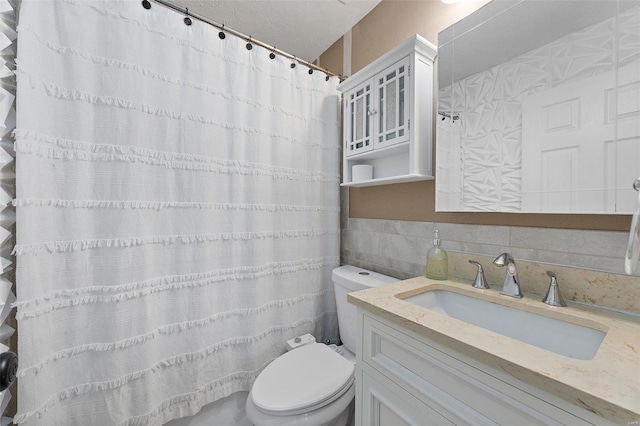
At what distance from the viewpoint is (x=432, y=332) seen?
613mm

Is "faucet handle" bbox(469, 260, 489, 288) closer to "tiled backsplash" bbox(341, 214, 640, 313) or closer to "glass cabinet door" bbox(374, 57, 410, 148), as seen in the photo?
"tiled backsplash" bbox(341, 214, 640, 313)

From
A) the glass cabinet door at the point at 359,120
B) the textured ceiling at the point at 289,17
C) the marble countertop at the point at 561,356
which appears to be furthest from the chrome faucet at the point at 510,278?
the textured ceiling at the point at 289,17

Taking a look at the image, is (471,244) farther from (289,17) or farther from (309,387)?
(289,17)

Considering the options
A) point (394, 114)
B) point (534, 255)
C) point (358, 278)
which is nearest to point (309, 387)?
point (358, 278)

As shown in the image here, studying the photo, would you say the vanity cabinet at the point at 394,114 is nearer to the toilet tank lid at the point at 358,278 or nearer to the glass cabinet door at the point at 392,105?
the glass cabinet door at the point at 392,105

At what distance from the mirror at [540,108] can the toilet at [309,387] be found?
662 millimetres

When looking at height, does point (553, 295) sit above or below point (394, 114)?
below

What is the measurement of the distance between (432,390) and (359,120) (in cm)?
125

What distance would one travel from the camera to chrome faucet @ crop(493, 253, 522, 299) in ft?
2.76

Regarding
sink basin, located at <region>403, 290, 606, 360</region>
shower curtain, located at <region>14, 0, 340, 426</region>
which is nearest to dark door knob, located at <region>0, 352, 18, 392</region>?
shower curtain, located at <region>14, 0, 340, 426</region>

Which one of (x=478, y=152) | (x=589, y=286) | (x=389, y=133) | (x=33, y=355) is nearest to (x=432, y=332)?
(x=589, y=286)

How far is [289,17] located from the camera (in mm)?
1578

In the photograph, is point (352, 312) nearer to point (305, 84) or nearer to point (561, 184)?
point (561, 184)

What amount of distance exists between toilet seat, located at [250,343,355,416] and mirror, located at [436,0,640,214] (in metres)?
0.86
